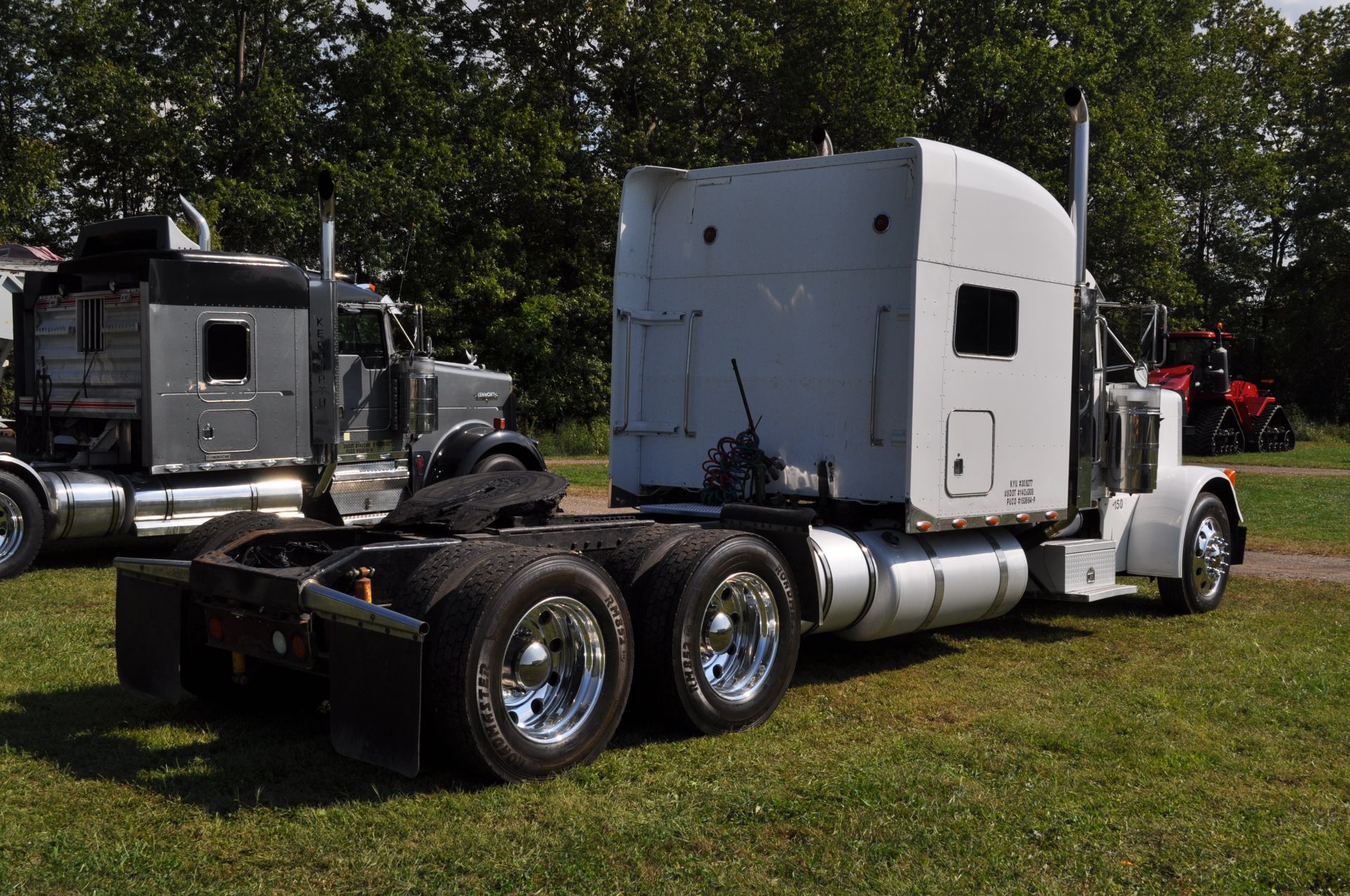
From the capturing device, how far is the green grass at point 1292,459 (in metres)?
28.0

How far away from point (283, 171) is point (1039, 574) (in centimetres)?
2430

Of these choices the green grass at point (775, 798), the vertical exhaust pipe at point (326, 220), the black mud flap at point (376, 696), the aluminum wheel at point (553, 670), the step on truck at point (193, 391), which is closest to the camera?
the green grass at point (775, 798)

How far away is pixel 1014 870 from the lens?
4.42 meters

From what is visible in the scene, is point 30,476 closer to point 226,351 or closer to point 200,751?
point 226,351

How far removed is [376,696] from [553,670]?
0.90m

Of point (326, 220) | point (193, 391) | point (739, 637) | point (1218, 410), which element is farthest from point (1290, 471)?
point (739, 637)

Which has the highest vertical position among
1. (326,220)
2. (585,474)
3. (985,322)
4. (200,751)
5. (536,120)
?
(536,120)

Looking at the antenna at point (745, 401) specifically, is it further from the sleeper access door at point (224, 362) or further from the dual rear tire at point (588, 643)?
the sleeper access door at point (224, 362)

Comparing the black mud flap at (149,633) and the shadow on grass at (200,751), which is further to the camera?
the black mud flap at (149,633)

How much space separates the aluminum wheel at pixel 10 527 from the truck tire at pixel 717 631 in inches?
282

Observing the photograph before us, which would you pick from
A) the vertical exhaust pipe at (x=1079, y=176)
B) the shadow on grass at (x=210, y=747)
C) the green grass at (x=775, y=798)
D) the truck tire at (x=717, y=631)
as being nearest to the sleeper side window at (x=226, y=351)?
the green grass at (x=775, y=798)

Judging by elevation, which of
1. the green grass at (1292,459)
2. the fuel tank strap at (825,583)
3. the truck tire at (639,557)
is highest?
the truck tire at (639,557)

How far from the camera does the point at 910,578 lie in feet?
24.5

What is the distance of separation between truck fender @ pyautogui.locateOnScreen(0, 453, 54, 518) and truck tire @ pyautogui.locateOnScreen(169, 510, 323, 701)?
513cm
